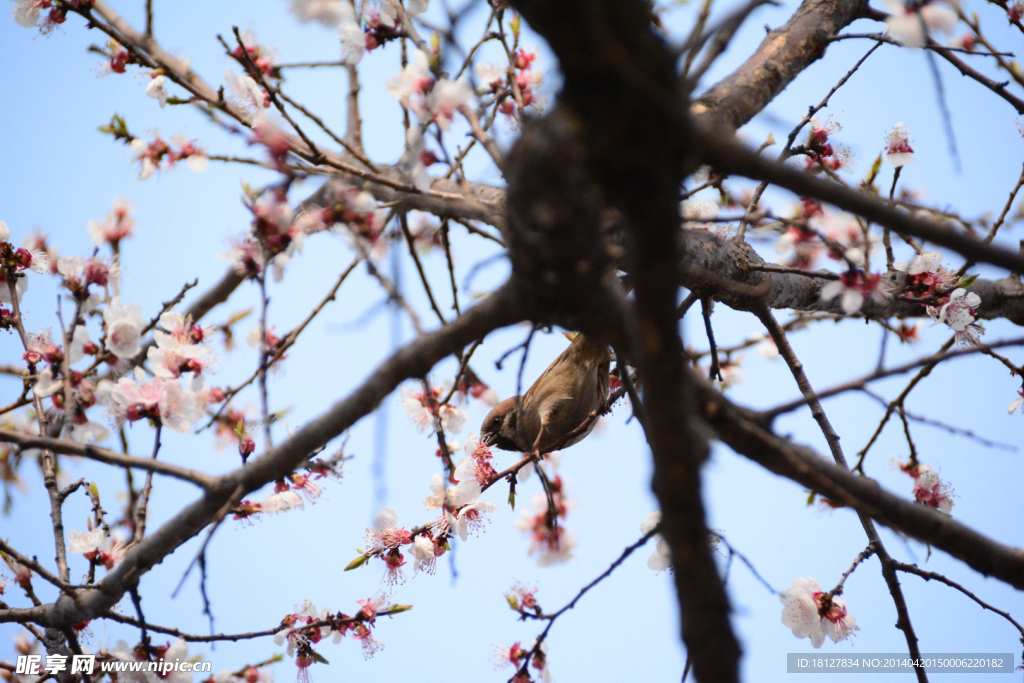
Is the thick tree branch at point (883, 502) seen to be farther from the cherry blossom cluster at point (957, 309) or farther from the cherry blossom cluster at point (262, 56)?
the cherry blossom cluster at point (262, 56)

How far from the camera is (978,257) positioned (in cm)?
109

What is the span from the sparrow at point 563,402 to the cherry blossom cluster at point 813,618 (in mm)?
1623

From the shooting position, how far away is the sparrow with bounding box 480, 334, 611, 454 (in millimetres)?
4060

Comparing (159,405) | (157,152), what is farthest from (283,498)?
(157,152)

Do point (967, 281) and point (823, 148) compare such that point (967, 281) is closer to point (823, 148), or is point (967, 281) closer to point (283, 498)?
point (823, 148)

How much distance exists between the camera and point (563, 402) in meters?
4.12

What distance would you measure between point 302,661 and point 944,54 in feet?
12.7

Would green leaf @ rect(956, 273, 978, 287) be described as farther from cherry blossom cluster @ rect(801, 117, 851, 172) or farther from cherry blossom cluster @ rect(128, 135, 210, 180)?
cherry blossom cluster @ rect(128, 135, 210, 180)

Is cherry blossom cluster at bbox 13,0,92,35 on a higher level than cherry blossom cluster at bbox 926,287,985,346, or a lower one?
higher

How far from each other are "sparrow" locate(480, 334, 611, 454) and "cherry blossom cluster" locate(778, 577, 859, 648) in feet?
5.32

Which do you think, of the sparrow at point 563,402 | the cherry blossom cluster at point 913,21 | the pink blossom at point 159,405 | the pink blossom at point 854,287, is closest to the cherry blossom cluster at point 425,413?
the sparrow at point 563,402

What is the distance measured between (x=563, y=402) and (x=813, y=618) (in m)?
1.93

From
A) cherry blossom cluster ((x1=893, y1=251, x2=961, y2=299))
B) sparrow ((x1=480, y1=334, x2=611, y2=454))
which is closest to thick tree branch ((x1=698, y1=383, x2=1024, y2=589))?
cherry blossom cluster ((x1=893, y1=251, x2=961, y2=299))

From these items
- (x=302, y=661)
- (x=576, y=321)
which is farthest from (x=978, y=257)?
(x=302, y=661)
